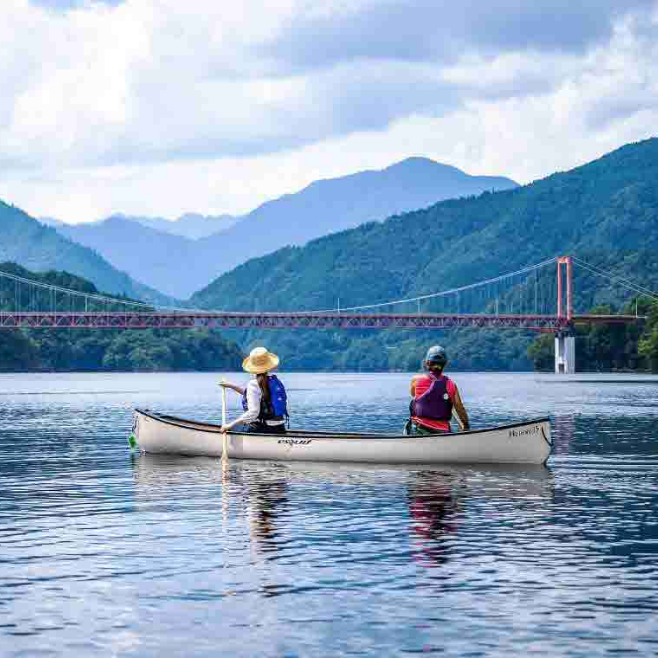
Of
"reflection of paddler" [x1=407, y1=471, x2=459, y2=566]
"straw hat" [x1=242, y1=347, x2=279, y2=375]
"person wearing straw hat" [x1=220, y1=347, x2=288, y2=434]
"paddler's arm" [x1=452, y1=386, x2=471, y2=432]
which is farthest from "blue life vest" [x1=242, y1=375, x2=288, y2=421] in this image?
"paddler's arm" [x1=452, y1=386, x2=471, y2=432]

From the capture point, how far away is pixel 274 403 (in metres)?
30.8

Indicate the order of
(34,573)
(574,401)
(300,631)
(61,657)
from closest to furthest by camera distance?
(61,657) → (300,631) → (34,573) → (574,401)

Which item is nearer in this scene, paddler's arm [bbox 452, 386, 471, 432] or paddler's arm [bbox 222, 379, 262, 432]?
paddler's arm [bbox 452, 386, 471, 432]

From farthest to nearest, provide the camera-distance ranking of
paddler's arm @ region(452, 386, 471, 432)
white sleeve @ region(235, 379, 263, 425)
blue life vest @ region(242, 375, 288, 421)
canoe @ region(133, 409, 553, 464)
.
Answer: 1. white sleeve @ region(235, 379, 263, 425)
2. blue life vest @ region(242, 375, 288, 421)
3. canoe @ region(133, 409, 553, 464)
4. paddler's arm @ region(452, 386, 471, 432)

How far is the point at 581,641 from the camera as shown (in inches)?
494

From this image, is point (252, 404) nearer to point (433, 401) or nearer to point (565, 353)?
point (433, 401)

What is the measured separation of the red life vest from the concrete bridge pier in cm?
14597

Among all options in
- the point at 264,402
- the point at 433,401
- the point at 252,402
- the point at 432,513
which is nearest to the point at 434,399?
the point at 433,401

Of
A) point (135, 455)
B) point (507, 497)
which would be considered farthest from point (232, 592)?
point (135, 455)

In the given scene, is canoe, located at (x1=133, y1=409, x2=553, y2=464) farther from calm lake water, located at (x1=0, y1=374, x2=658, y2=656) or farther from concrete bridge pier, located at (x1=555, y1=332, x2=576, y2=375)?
concrete bridge pier, located at (x1=555, y1=332, x2=576, y2=375)

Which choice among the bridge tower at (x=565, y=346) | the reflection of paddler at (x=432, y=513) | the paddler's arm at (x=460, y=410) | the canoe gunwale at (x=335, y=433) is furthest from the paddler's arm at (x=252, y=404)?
the bridge tower at (x=565, y=346)

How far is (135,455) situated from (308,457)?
6466 mm

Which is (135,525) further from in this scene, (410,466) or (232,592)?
(410,466)

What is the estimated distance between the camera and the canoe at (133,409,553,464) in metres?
29.1
